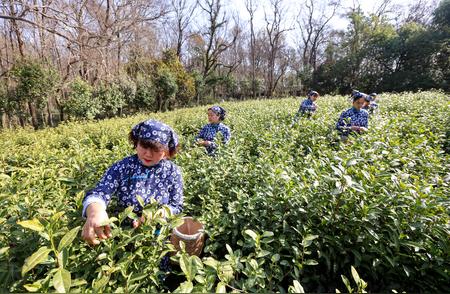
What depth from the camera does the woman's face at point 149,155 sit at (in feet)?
5.90

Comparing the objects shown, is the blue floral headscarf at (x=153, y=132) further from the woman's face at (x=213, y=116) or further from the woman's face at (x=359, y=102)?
the woman's face at (x=359, y=102)

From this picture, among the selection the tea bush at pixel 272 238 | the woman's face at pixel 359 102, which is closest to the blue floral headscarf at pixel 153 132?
the tea bush at pixel 272 238

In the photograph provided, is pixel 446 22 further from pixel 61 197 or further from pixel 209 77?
pixel 61 197

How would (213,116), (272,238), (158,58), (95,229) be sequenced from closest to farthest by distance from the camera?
(95,229)
(272,238)
(213,116)
(158,58)

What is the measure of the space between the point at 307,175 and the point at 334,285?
0.94m

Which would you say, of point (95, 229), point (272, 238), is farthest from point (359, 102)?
point (95, 229)

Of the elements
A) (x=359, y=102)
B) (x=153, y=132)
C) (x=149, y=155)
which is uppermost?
(x=359, y=102)

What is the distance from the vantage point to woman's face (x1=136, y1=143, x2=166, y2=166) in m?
1.80

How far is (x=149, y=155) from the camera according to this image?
71.4 inches

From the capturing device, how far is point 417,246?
1526mm

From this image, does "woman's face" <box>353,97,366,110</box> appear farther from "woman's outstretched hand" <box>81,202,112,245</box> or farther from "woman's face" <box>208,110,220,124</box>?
"woman's outstretched hand" <box>81,202,112,245</box>

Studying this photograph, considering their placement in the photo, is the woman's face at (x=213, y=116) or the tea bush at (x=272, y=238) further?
the woman's face at (x=213, y=116)

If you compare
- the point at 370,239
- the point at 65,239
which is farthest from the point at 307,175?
the point at 65,239

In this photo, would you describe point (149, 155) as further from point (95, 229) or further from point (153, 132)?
point (95, 229)
